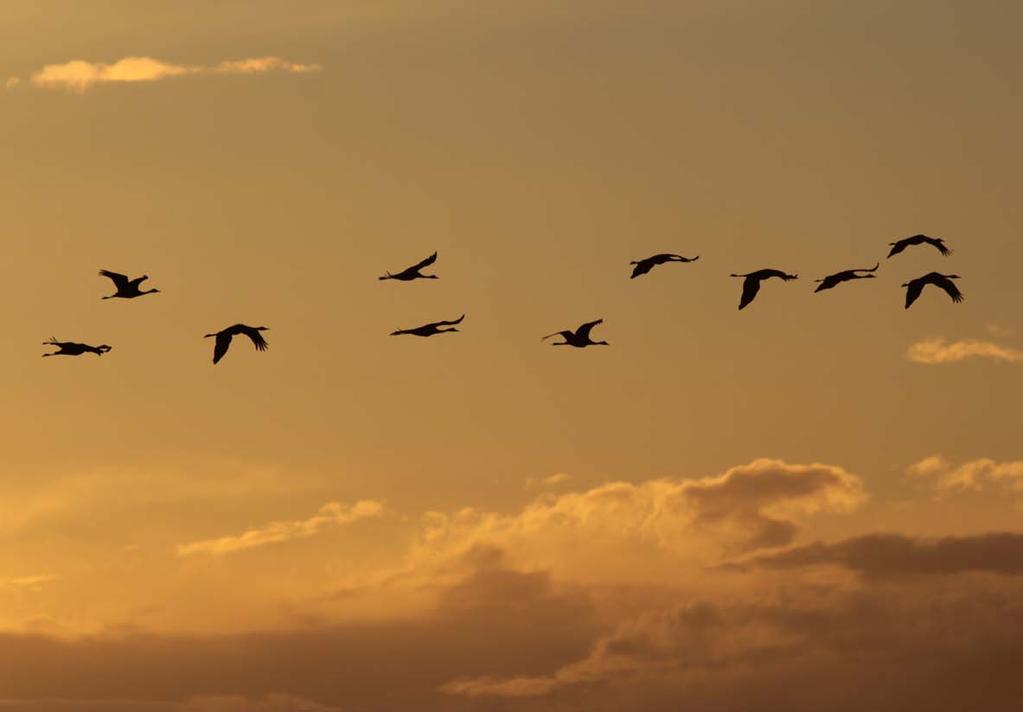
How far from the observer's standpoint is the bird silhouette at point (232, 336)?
140000 mm

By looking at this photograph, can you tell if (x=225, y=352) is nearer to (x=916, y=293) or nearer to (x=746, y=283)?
(x=746, y=283)

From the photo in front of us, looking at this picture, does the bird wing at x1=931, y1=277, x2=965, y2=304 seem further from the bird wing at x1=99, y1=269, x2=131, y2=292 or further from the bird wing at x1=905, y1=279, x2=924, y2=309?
the bird wing at x1=99, y1=269, x2=131, y2=292

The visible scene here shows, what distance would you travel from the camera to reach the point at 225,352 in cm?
14038

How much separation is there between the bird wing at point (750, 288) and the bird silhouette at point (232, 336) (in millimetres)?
25539

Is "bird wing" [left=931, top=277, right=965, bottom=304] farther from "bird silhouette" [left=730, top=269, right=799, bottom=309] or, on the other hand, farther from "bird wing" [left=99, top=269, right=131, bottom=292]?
"bird wing" [left=99, top=269, right=131, bottom=292]

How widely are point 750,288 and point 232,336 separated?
27.9m

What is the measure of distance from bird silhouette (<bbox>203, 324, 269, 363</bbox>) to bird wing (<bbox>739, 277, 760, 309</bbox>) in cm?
2554

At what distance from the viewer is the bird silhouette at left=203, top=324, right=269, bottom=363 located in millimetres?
140000

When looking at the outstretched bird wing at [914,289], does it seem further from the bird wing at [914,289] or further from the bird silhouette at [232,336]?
the bird silhouette at [232,336]

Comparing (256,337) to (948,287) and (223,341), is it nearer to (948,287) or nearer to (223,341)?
(223,341)

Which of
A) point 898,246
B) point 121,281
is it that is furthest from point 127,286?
point 898,246

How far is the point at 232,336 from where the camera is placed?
141125 mm

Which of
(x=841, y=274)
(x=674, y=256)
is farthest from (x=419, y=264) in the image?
(x=841, y=274)

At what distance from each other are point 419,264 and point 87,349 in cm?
1870
